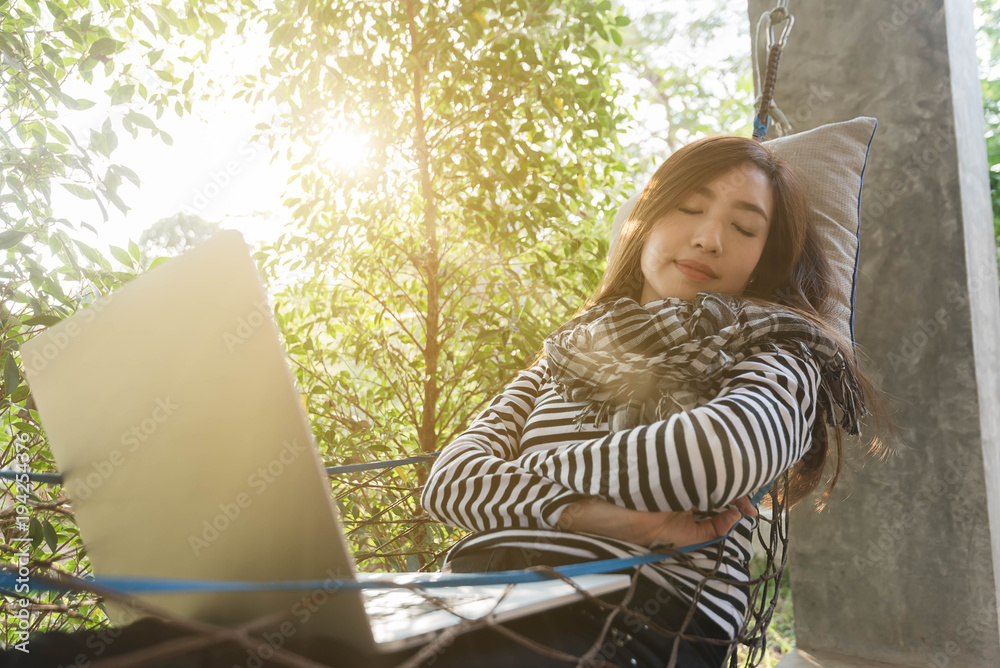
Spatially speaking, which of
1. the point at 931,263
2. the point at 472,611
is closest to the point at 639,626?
the point at 472,611

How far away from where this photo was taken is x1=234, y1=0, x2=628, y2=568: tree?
1.86 meters

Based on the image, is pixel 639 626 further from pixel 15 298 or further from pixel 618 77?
pixel 618 77

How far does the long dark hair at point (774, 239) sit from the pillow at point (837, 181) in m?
0.08

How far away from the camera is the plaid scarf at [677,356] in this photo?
45.1 inches

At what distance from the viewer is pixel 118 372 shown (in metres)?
0.67

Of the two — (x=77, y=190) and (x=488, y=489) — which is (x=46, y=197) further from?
(x=488, y=489)

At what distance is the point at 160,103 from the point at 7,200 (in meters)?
0.55

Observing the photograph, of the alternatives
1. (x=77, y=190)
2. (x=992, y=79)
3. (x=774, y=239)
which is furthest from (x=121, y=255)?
(x=992, y=79)

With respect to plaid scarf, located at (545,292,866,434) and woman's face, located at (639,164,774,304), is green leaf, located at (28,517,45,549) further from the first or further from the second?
woman's face, located at (639,164,774,304)

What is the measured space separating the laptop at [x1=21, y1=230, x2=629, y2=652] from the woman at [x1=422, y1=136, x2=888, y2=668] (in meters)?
0.22

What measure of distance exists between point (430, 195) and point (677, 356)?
107 cm

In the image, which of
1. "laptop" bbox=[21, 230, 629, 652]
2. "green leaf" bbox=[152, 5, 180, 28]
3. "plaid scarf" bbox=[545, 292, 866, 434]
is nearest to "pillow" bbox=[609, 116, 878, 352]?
"plaid scarf" bbox=[545, 292, 866, 434]

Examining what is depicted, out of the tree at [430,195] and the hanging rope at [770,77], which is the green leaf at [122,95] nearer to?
the tree at [430,195]

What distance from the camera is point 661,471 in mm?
940
